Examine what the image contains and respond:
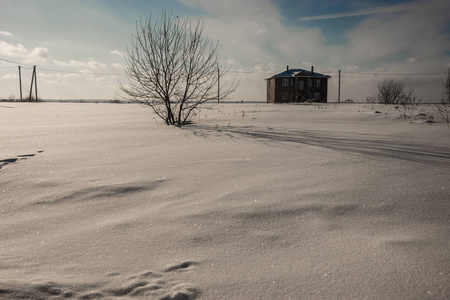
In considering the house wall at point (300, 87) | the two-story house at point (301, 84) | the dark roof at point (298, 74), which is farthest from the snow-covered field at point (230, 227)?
the dark roof at point (298, 74)

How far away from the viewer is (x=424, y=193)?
1729 millimetres

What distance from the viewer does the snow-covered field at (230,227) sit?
1.03 meters

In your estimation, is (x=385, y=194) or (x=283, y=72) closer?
(x=385, y=194)

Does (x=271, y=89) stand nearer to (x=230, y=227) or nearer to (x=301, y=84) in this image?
(x=301, y=84)

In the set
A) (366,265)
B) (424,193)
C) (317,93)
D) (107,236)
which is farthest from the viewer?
(317,93)

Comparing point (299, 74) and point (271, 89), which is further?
point (271, 89)

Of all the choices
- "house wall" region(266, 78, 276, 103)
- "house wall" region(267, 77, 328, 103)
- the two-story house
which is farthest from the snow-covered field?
"house wall" region(266, 78, 276, 103)

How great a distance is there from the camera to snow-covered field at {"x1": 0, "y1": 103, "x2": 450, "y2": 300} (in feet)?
3.39

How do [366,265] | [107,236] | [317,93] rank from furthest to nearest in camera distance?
[317,93] → [107,236] → [366,265]

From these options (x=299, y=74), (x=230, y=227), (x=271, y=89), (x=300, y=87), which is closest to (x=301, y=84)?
(x=300, y=87)

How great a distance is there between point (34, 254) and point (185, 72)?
17.8 feet

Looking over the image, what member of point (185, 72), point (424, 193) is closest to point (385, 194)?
point (424, 193)

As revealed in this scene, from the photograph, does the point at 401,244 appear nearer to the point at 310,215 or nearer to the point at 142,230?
the point at 310,215

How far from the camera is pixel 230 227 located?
143 centimetres
